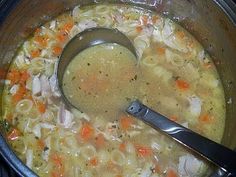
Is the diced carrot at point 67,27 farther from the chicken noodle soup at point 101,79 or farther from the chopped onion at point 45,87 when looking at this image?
the chopped onion at point 45,87

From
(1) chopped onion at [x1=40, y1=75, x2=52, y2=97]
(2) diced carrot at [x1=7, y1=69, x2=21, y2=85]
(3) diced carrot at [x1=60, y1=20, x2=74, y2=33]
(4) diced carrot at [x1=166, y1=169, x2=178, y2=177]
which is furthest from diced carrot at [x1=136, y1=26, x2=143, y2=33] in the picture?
(4) diced carrot at [x1=166, y1=169, x2=178, y2=177]

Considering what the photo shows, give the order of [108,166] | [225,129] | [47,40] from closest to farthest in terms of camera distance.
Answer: [108,166] < [225,129] < [47,40]

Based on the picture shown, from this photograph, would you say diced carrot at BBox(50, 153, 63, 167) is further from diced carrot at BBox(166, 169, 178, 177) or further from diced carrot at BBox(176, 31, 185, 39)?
diced carrot at BBox(176, 31, 185, 39)

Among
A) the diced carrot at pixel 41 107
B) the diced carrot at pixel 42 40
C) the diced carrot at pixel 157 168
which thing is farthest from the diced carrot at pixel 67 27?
the diced carrot at pixel 157 168

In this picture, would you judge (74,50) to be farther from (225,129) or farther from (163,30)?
A: (225,129)

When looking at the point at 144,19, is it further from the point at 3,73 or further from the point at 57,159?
the point at 57,159

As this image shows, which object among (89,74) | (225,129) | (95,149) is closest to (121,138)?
(95,149)
